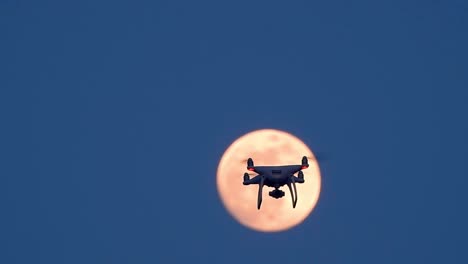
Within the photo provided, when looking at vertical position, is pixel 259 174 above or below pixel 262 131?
below

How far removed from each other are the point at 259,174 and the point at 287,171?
127 inches

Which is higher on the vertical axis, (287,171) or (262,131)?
(262,131)

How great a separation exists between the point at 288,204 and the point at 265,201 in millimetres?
5434

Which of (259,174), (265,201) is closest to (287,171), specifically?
(259,174)

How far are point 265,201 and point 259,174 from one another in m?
44.3

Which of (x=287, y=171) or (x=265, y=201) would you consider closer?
(x=287, y=171)

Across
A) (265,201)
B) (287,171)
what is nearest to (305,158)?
(287,171)

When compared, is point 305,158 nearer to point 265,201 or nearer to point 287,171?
point 287,171

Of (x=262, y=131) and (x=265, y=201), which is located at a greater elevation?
(x=262, y=131)

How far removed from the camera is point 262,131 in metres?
180

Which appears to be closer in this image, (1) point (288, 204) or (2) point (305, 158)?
(2) point (305, 158)

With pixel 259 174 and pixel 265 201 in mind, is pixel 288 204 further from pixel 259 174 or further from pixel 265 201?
pixel 259 174

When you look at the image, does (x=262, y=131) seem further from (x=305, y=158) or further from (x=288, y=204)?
(x=305, y=158)

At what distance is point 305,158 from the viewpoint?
446 feet
